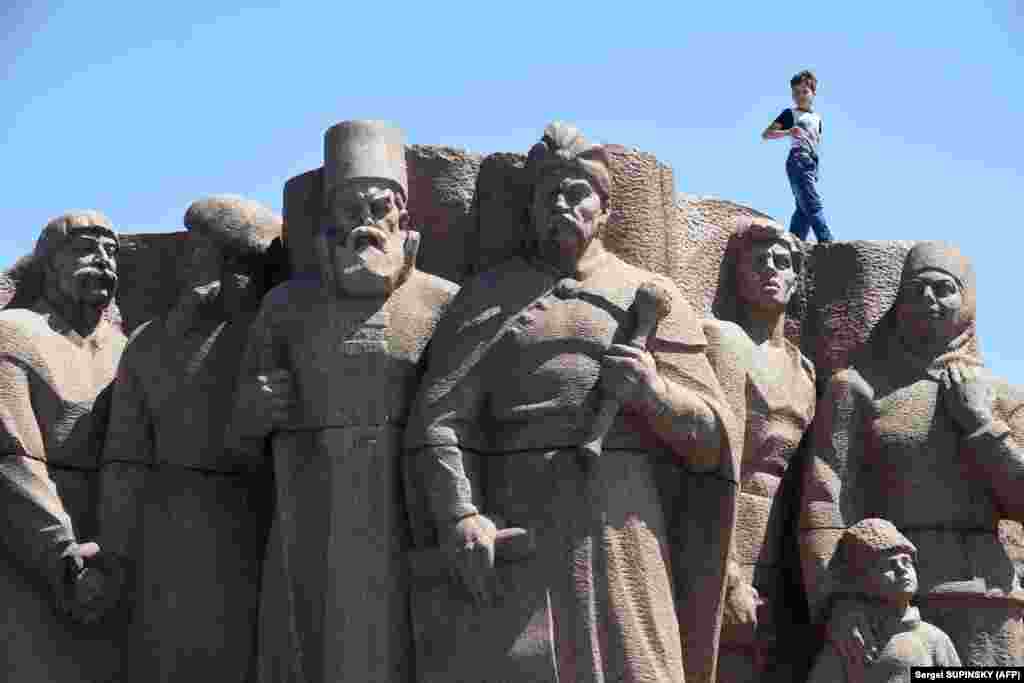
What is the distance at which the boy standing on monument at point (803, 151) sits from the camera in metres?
15.7

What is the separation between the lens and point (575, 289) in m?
12.8

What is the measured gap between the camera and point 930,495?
13.7 m

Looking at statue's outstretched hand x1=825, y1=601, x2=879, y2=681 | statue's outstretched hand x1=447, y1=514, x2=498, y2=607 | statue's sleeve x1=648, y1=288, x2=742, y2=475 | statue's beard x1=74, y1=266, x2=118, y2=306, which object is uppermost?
statue's beard x1=74, y1=266, x2=118, y2=306

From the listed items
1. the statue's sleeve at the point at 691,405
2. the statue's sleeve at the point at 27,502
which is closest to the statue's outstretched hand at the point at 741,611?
the statue's sleeve at the point at 691,405

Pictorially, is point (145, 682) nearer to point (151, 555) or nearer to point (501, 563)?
point (151, 555)

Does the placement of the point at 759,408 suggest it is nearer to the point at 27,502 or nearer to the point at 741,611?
the point at 741,611

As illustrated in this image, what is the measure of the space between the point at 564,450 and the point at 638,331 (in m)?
0.62

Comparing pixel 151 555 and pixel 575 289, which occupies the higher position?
pixel 575 289

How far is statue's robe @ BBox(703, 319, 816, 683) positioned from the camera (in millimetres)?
13586

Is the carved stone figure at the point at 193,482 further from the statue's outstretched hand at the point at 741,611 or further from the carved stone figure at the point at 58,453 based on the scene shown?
the statue's outstretched hand at the point at 741,611

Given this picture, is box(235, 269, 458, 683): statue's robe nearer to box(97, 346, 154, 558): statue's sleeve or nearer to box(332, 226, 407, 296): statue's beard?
box(332, 226, 407, 296): statue's beard

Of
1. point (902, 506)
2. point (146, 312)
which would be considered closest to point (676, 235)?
point (902, 506)

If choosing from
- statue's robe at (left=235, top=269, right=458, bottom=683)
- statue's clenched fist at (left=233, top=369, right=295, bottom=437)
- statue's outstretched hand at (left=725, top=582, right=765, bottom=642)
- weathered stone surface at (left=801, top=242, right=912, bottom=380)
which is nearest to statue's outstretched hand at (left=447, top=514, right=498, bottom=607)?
statue's robe at (left=235, top=269, right=458, bottom=683)

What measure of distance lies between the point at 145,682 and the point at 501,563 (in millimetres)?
1890
